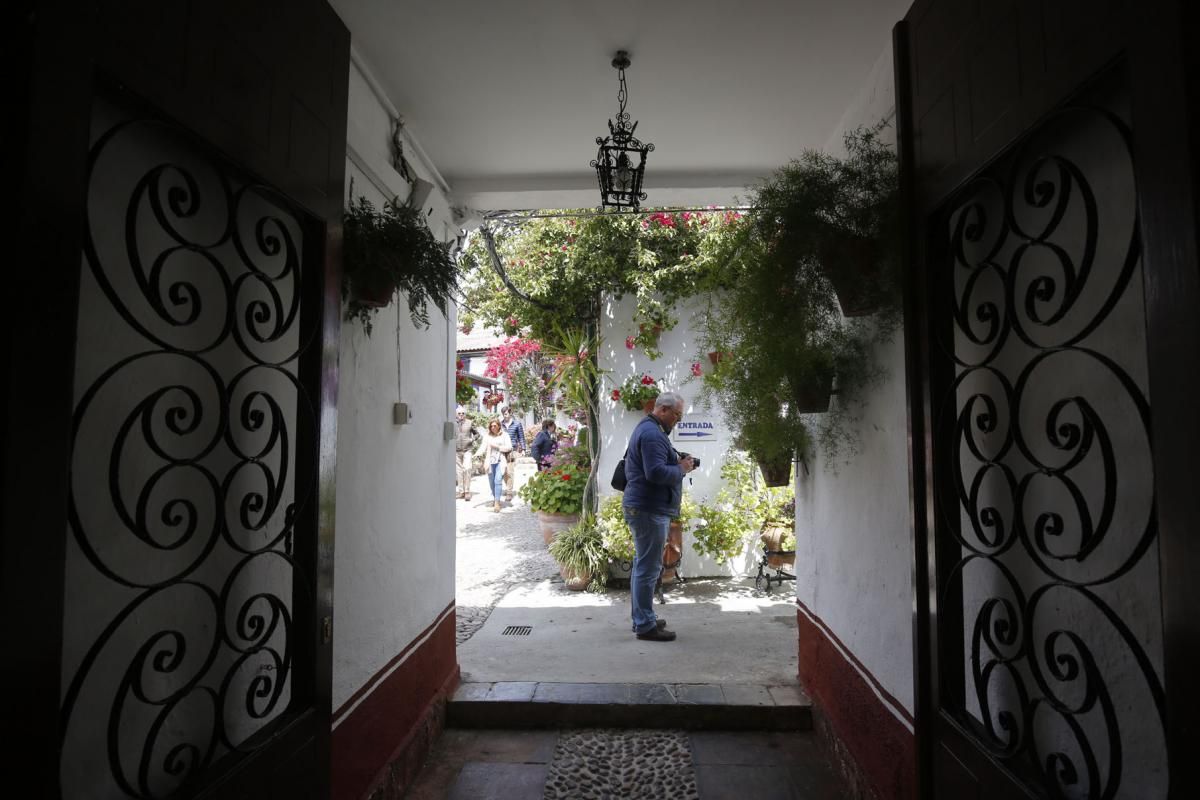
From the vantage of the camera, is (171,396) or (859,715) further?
(859,715)

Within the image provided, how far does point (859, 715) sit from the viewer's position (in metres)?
2.69

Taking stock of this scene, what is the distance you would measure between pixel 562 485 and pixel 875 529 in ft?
14.6

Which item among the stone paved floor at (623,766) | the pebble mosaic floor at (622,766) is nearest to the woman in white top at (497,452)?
the stone paved floor at (623,766)

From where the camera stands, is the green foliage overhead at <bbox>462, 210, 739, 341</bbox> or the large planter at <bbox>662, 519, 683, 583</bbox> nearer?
the large planter at <bbox>662, 519, 683, 583</bbox>

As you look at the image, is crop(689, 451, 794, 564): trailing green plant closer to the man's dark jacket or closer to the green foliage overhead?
the man's dark jacket

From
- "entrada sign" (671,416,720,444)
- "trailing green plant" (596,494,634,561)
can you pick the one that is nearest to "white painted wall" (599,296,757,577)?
"entrada sign" (671,416,720,444)

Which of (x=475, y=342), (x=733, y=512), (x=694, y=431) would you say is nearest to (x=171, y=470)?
(x=733, y=512)

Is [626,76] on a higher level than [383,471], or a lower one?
higher

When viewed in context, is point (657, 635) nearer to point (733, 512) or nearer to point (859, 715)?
point (733, 512)

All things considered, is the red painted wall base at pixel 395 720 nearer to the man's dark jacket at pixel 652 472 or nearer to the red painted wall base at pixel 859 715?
the man's dark jacket at pixel 652 472

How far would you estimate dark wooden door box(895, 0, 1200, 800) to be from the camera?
1.00m

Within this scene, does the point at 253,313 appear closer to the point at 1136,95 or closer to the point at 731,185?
the point at 1136,95

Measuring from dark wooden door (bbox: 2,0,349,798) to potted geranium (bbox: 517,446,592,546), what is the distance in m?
4.82

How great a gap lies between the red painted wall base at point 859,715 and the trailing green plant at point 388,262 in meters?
2.18
